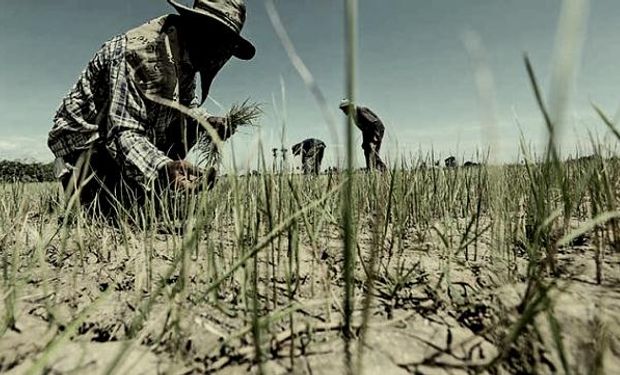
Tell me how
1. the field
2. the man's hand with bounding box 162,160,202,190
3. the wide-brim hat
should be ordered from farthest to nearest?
the wide-brim hat < the man's hand with bounding box 162,160,202,190 < the field

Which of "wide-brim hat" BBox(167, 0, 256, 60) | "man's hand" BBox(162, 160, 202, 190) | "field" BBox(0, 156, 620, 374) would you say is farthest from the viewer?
"wide-brim hat" BBox(167, 0, 256, 60)

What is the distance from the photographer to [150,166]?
1653 millimetres

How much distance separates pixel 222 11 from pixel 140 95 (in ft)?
1.91

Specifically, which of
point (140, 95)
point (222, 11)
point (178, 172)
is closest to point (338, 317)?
point (178, 172)

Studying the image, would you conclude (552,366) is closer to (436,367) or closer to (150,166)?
(436,367)

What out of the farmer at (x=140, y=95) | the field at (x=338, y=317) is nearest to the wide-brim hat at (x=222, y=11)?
the farmer at (x=140, y=95)

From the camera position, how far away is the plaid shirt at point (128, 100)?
1.73 metres

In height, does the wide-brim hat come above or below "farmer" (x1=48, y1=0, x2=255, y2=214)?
above

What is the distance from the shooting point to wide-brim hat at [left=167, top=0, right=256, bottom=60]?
1.89m

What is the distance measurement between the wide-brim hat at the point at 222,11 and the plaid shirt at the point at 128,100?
0.12m

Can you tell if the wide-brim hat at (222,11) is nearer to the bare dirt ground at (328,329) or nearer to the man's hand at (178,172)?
the man's hand at (178,172)

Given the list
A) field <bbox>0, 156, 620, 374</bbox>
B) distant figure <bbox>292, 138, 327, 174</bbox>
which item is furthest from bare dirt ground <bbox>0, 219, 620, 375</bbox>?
distant figure <bbox>292, 138, 327, 174</bbox>

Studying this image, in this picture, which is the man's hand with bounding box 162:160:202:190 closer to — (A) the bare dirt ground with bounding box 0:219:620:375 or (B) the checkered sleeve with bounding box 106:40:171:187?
(B) the checkered sleeve with bounding box 106:40:171:187

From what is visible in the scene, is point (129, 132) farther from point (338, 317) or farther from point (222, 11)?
point (338, 317)
